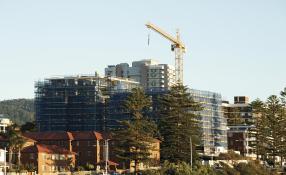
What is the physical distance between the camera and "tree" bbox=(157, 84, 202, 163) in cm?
16100

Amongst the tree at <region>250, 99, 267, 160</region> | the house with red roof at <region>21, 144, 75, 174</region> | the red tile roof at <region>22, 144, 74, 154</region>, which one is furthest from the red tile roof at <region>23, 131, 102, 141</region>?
the tree at <region>250, 99, 267, 160</region>

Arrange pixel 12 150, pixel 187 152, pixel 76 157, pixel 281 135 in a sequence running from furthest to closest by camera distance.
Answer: pixel 281 135, pixel 76 157, pixel 187 152, pixel 12 150

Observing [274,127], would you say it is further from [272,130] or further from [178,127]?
[178,127]

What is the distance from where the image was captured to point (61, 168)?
509ft

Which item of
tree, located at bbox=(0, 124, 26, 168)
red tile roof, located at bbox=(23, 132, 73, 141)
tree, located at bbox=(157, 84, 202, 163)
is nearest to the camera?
tree, located at bbox=(0, 124, 26, 168)

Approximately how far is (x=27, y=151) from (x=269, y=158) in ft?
252

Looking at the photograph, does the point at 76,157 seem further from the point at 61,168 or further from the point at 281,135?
the point at 281,135

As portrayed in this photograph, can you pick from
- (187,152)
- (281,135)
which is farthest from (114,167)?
(281,135)

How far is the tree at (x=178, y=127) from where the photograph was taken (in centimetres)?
16100

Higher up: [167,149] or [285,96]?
[285,96]

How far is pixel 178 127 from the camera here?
165m

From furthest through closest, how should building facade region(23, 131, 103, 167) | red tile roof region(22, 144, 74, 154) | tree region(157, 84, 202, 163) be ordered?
building facade region(23, 131, 103, 167), tree region(157, 84, 202, 163), red tile roof region(22, 144, 74, 154)

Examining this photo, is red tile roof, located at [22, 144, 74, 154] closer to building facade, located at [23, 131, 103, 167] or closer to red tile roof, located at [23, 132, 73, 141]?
building facade, located at [23, 131, 103, 167]

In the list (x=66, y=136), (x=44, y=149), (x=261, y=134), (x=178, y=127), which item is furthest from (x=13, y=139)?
(x=261, y=134)
